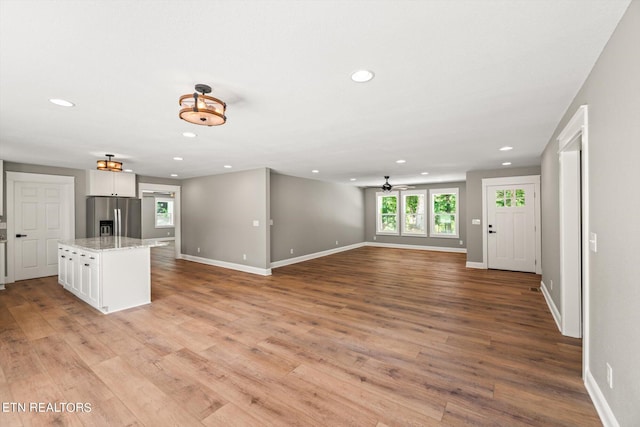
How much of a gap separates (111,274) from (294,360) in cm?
311

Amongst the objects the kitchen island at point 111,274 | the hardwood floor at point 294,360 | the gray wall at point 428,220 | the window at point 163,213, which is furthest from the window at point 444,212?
the window at point 163,213

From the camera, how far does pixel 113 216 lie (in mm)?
6590

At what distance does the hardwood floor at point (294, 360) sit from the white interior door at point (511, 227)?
1.94 m

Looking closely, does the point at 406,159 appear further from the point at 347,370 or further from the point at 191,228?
the point at 191,228

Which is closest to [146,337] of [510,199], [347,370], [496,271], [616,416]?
[347,370]

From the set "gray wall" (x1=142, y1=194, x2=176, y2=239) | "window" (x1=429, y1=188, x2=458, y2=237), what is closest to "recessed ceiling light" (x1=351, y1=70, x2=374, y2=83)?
"window" (x1=429, y1=188, x2=458, y2=237)

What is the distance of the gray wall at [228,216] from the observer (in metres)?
6.20

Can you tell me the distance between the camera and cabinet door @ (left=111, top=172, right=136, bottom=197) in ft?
22.0

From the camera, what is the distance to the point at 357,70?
6.31ft

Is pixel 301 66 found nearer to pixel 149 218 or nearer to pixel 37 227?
pixel 37 227

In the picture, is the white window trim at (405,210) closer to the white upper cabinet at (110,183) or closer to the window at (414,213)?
the window at (414,213)

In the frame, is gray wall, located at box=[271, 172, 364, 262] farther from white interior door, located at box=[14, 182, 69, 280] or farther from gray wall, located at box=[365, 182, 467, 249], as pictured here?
white interior door, located at box=[14, 182, 69, 280]

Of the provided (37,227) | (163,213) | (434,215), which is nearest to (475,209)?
(434,215)

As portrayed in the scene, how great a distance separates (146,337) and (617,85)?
14.8 ft
